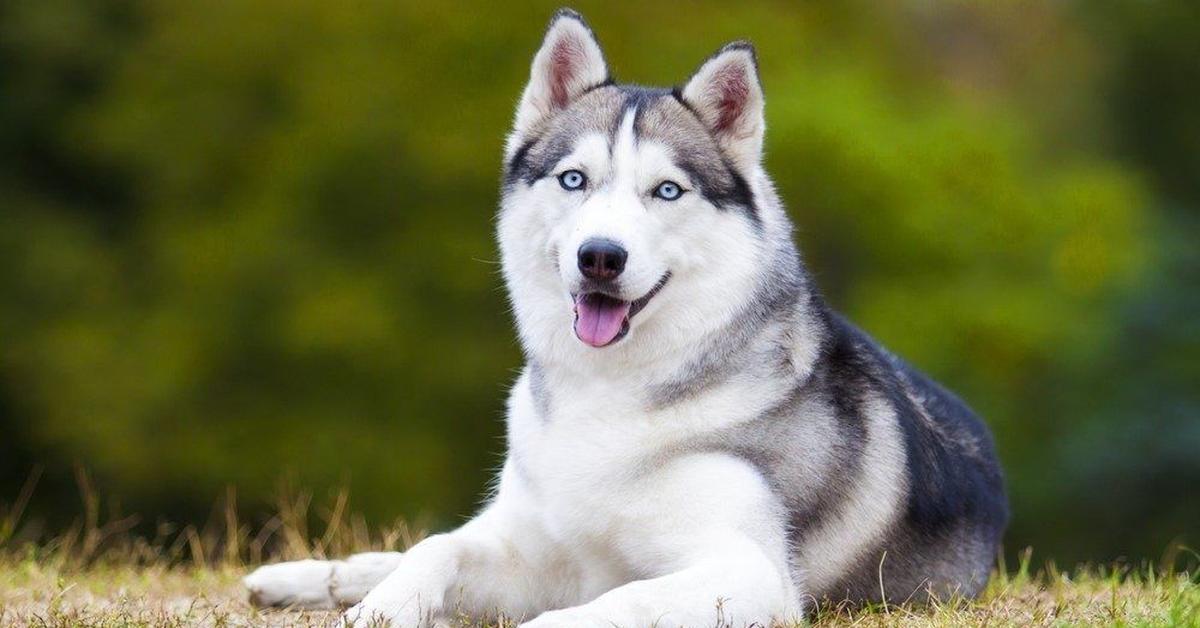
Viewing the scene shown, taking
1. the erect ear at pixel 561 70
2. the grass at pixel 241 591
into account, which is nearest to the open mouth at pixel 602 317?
the erect ear at pixel 561 70

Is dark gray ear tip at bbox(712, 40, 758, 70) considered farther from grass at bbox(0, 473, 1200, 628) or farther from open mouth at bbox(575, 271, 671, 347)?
grass at bbox(0, 473, 1200, 628)

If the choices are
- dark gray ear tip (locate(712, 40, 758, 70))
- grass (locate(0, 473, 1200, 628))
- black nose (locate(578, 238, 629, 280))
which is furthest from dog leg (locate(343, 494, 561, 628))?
dark gray ear tip (locate(712, 40, 758, 70))

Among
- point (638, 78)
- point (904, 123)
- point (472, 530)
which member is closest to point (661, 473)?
point (472, 530)

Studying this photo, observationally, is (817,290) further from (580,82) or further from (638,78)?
(638,78)

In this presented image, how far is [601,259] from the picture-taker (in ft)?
17.9

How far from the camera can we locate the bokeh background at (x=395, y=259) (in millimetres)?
22344

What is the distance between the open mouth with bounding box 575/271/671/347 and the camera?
18.4ft

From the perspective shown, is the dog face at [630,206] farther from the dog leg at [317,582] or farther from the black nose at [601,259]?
the dog leg at [317,582]

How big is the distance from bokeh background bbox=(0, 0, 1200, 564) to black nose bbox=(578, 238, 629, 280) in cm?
1532

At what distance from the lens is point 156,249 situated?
24141 mm

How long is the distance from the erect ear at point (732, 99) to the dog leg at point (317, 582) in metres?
2.11

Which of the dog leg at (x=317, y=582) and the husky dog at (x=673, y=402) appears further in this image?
the dog leg at (x=317, y=582)

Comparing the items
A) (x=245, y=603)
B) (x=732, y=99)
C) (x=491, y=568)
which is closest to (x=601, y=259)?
(x=732, y=99)

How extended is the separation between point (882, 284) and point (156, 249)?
35.5 ft
